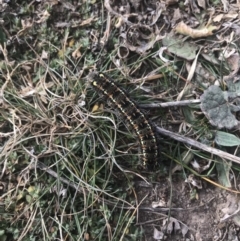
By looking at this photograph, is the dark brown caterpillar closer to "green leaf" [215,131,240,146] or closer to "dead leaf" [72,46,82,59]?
"dead leaf" [72,46,82,59]

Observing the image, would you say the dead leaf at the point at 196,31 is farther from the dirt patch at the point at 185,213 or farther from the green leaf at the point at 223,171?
the dirt patch at the point at 185,213

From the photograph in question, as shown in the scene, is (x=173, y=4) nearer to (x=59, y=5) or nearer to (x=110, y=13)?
(x=110, y=13)

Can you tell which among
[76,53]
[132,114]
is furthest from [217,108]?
[76,53]

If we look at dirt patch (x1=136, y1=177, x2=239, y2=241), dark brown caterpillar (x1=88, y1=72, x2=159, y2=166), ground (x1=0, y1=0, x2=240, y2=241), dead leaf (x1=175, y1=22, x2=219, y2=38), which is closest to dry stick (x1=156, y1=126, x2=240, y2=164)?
ground (x1=0, y1=0, x2=240, y2=241)

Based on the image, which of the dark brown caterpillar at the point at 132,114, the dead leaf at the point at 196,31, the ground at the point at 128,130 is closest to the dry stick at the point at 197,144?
the ground at the point at 128,130

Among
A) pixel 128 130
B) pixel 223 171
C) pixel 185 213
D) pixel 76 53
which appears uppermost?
pixel 76 53

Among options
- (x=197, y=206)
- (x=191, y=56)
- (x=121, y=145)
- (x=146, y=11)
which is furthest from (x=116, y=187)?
(x=146, y=11)

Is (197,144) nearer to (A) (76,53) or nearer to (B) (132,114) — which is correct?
(B) (132,114)
